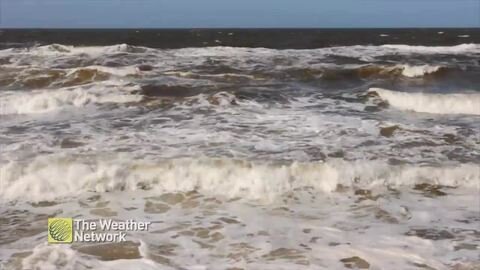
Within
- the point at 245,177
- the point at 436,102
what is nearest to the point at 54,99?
the point at 245,177

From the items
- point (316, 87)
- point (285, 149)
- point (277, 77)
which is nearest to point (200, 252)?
point (285, 149)

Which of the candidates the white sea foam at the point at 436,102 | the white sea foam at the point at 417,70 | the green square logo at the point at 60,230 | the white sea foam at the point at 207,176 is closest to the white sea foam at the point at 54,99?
the white sea foam at the point at 207,176

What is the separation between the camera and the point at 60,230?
4945mm

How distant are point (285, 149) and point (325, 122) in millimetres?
2169

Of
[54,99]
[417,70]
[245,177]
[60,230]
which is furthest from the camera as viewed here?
[417,70]

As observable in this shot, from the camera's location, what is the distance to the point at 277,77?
16.6 metres

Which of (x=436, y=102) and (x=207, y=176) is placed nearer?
(x=207, y=176)

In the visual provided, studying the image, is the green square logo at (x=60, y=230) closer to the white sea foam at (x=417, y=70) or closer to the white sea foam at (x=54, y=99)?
the white sea foam at (x=54, y=99)

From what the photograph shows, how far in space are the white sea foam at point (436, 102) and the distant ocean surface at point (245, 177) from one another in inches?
1.8

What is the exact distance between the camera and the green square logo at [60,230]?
4.73 meters

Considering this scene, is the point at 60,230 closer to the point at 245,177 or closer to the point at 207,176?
the point at 207,176

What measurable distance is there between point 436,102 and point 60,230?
9.91 meters

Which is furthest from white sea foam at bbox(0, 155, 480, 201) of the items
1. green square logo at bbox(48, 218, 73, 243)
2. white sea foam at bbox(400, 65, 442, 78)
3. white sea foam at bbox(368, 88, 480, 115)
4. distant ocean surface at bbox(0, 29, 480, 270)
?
white sea foam at bbox(400, 65, 442, 78)

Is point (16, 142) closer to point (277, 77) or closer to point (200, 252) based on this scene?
point (200, 252)
